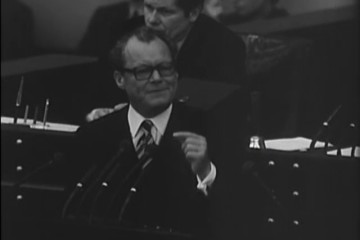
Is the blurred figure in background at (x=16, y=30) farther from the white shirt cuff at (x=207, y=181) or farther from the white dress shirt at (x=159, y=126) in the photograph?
the white shirt cuff at (x=207, y=181)

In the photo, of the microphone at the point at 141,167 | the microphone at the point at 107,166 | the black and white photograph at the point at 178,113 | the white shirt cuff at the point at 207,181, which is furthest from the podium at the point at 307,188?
the microphone at the point at 107,166

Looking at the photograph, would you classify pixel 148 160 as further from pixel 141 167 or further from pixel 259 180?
pixel 259 180

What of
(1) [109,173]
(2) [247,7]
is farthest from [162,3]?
(1) [109,173]

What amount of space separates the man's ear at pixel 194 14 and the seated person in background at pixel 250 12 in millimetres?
86

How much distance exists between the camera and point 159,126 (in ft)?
9.95

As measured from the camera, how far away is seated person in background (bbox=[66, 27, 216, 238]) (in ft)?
9.88

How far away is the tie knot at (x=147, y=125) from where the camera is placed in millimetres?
3041

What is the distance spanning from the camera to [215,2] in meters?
3.00

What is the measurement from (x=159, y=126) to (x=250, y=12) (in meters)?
0.54

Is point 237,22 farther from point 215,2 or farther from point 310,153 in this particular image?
point 310,153

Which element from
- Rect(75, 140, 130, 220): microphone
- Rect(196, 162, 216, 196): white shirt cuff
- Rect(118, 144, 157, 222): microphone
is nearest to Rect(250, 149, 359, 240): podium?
Rect(196, 162, 216, 196): white shirt cuff

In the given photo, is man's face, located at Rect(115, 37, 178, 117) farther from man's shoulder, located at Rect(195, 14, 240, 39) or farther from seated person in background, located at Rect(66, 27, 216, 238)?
man's shoulder, located at Rect(195, 14, 240, 39)

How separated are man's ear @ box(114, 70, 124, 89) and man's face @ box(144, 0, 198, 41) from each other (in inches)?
8.2

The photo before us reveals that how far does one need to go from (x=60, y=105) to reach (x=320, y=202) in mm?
1048
